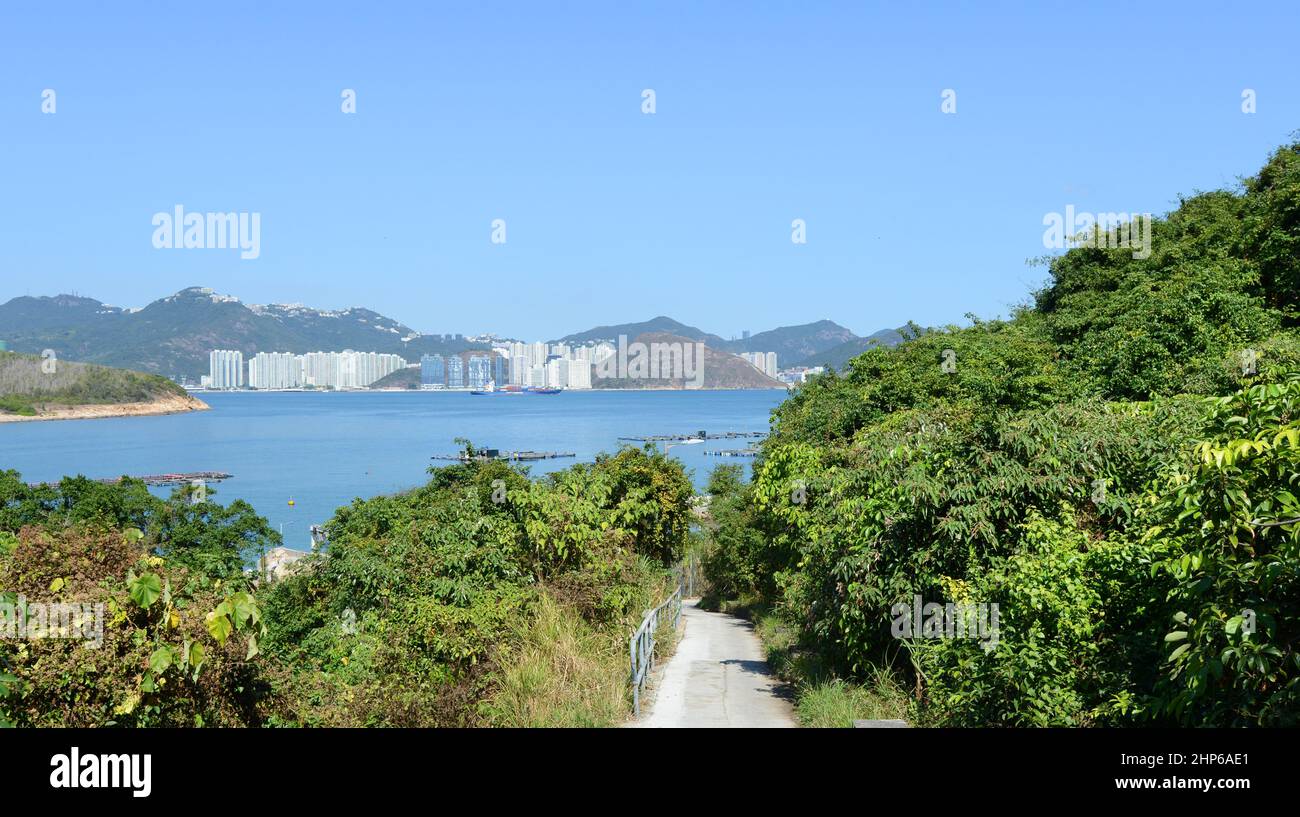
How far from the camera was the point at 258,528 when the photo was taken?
2986 centimetres

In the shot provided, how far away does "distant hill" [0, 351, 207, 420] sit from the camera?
148375mm

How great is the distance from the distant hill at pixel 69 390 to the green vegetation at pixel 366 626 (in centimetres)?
14677

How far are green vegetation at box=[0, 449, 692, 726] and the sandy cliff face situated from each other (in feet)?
508

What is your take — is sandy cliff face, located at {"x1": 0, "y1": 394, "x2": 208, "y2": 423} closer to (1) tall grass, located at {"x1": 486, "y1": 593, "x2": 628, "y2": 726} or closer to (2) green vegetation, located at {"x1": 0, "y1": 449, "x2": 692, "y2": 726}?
(2) green vegetation, located at {"x1": 0, "y1": 449, "x2": 692, "y2": 726}

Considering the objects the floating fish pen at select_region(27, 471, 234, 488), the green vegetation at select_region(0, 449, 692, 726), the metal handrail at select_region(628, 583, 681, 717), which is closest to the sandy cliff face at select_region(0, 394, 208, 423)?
the floating fish pen at select_region(27, 471, 234, 488)

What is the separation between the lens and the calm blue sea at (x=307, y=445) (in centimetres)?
7775

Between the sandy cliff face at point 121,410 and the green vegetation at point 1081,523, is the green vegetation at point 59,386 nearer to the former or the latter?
the sandy cliff face at point 121,410

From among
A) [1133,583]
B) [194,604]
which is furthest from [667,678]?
[194,604]

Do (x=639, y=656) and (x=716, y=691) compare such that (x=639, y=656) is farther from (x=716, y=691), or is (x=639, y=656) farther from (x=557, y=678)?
(x=716, y=691)

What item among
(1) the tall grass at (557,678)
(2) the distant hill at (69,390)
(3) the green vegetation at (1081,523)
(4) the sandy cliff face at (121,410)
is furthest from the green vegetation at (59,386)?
(1) the tall grass at (557,678)

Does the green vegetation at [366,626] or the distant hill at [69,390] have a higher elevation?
the distant hill at [69,390]

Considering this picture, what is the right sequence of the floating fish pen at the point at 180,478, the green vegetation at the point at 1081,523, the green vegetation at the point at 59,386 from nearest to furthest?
the green vegetation at the point at 1081,523
the floating fish pen at the point at 180,478
the green vegetation at the point at 59,386
